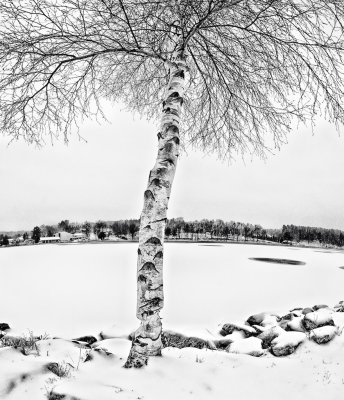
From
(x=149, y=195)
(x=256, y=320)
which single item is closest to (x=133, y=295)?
(x=256, y=320)

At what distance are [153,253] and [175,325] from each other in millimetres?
5213

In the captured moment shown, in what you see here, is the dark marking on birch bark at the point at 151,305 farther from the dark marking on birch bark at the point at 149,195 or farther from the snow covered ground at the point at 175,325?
the dark marking on birch bark at the point at 149,195

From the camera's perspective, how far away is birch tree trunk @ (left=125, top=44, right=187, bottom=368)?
326 centimetres

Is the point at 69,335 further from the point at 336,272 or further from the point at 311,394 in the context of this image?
the point at 336,272

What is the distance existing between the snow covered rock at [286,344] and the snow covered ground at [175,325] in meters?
0.09

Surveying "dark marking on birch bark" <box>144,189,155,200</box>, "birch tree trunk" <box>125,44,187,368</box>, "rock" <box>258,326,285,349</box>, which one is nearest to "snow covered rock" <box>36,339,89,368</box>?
"birch tree trunk" <box>125,44,187,368</box>

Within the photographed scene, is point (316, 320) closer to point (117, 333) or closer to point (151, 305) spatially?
point (117, 333)

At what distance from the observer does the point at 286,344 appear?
4.46m

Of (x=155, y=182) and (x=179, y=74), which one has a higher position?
(x=179, y=74)

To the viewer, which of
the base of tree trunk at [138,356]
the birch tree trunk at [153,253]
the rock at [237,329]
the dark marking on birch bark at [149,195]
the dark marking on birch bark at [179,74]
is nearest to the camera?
the base of tree trunk at [138,356]

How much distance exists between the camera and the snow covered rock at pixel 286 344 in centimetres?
435

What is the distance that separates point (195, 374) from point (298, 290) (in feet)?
37.7

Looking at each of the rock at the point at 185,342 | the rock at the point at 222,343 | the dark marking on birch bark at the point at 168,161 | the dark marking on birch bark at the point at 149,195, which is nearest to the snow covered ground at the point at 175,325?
the rock at the point at 185,342

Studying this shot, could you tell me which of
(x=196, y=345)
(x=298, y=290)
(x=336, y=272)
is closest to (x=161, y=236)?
(x=196, y=345)
